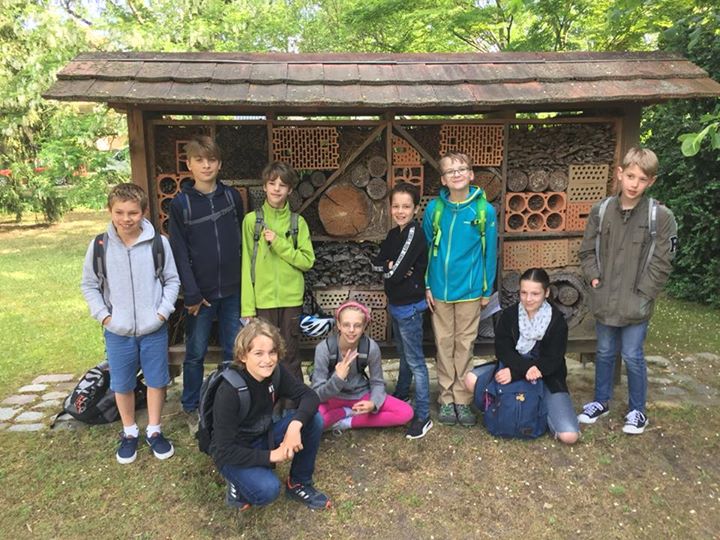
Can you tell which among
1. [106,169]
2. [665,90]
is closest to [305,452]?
[665,90]

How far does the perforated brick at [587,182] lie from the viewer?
441cm

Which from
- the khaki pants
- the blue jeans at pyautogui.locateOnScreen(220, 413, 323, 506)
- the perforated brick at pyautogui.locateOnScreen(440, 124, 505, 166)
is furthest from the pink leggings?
the perforated brick at pyautogui.locateOnScreen(440, 124, 505, 166)

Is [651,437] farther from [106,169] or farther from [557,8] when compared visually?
[106,169]

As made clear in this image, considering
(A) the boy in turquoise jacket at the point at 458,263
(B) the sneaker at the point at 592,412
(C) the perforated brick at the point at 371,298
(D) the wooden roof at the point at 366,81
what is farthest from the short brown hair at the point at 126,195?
(B) the sneaker at the point at 592,412

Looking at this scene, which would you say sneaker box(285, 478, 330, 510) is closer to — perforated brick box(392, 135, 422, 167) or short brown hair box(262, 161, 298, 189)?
short brown hair box(262, 161, 298, 189)

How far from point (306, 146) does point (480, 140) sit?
1.40 m

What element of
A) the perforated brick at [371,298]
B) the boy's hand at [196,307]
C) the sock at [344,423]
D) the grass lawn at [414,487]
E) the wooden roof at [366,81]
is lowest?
the grass lawn at [414,487]

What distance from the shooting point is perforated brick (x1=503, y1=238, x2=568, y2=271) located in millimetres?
4461

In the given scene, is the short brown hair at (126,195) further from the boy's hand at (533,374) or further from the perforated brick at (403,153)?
the boy's hand at (533,374)

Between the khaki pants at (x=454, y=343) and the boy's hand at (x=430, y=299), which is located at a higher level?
the boy's hand at (x=430, y=299)

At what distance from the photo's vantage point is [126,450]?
3.53m

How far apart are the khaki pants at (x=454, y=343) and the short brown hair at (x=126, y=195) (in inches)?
82.8

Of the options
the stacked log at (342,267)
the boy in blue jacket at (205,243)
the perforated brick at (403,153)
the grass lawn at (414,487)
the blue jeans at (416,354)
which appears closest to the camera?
the grass lawn at (414,487)

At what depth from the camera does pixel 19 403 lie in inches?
176
